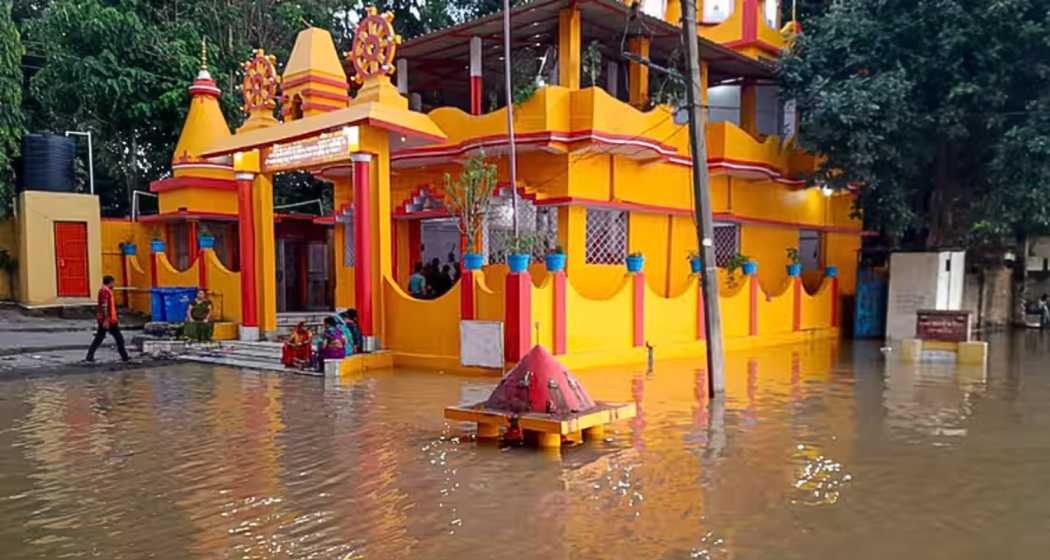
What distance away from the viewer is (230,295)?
15.9 m

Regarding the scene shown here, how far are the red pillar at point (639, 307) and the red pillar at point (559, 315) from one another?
1815mm

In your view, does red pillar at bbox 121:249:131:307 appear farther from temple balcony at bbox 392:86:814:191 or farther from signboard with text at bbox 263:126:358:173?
temple balcony at bbox 392:86:814:191

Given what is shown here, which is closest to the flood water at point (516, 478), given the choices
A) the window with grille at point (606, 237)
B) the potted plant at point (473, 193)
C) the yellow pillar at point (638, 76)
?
the potted plant at point (473, 193)

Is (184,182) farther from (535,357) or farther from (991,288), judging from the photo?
(991,288)

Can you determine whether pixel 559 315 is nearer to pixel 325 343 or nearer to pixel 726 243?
pixel 325 343

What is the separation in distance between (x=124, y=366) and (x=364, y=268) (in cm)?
453

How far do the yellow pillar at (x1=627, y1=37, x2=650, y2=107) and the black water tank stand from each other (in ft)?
46.9

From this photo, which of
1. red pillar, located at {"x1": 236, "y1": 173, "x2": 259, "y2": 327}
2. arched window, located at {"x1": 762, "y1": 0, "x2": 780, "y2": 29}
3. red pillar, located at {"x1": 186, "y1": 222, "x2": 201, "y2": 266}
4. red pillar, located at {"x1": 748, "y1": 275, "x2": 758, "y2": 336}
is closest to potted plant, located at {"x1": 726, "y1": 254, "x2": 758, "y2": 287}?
red pillar, located at {"x1": 748, "y1": 275, "x2": 758, "y2": 336}

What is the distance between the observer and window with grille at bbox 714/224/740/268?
56.9ft

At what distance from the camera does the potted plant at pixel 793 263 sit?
16562 mm

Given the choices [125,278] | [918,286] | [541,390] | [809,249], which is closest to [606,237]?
[918,286]

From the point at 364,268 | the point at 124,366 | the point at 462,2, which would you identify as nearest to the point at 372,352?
the point at 364,268

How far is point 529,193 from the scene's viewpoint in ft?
44.8

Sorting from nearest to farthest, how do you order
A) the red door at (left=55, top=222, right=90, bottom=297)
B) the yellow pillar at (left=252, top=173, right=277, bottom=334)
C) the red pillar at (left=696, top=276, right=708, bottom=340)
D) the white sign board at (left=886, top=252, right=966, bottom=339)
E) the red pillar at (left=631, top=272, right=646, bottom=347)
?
the red pillar at (left=631, top=272, right=646, bottom=347) < the red pillar at (left=696, top=276, right=708, bottom=340) < the yellow pillar at (left=252, top=173, right=277, bottom=334) < the white sign board at (left=886, top=252, right=966, bottom=339) < the red door at (left=55, top=222, right=90, bottom=297)
